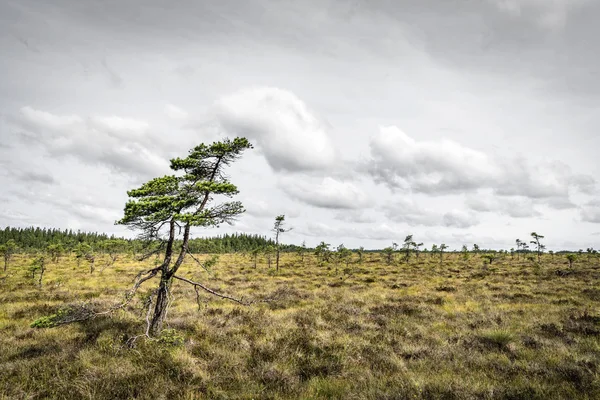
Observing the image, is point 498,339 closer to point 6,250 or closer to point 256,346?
point 256,346

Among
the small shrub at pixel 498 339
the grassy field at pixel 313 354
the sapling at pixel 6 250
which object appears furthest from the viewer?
the sapling at pixel 6 250

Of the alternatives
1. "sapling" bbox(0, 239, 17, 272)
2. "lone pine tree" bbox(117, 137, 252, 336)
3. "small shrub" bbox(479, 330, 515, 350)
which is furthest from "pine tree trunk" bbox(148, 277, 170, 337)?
"sapling" bbox(0, 239, 17, 272)

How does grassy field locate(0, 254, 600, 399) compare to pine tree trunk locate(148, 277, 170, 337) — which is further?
pine tree trunk locate(148, 277, 170, 337)

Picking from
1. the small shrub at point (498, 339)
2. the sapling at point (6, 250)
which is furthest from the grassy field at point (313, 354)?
the sapling at point (6, 250)

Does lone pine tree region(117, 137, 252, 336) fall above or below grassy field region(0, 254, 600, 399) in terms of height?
above

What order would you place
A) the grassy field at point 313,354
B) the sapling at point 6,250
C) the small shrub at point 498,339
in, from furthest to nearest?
the sapling at point 6,250, the small shrub at point 498,339, the grassy field at point 313,354

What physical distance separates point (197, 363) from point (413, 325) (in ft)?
28.8

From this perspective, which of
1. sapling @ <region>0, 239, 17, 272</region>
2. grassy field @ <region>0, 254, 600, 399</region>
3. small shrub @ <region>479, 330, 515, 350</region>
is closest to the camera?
grassy field @ <region>0, 254, 600, 399</region>

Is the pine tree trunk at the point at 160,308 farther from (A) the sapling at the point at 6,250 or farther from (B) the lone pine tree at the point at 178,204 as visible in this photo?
(A) the sapling at the point at 6,250

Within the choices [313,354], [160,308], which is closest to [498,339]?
[313,354]

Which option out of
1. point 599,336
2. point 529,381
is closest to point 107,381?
point 529,381

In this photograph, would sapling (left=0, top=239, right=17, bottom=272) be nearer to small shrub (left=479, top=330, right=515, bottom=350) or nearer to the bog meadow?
the bog meadow

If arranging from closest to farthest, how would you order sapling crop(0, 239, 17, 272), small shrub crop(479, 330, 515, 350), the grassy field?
the grassy field < small shrub crop(479, 330, 515, 350) < sapling crop(0, 239, 17, 272)

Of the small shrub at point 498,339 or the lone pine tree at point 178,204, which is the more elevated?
the lone pine tree at point 178,204
